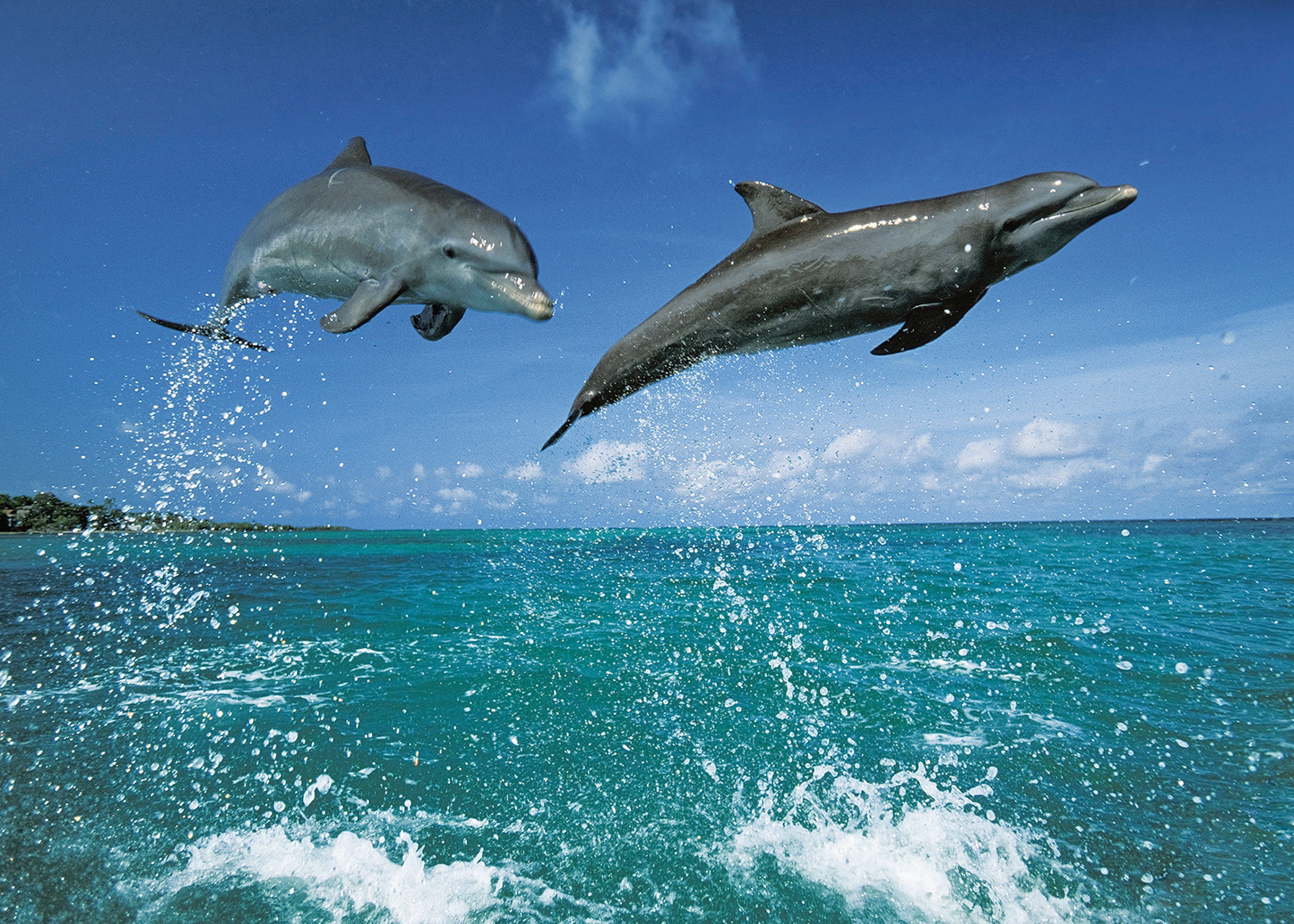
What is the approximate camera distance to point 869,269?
4.00m

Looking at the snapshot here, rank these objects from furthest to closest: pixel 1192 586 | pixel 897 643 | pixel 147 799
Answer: pixel 1192 586, pixel 897 643, pixel 147 799

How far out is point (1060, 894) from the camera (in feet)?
17.2

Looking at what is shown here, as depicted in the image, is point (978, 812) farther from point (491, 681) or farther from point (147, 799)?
point (147, 799)

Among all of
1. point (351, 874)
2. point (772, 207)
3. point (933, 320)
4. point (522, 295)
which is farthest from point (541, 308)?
point (351, 874)

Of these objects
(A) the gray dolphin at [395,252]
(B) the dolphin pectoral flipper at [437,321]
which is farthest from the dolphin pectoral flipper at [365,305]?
(B) the dolphin pectoral flipper at [437,321]

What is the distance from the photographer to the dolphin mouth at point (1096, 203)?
3.97 metres

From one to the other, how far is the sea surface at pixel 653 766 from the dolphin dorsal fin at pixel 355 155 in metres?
5.38

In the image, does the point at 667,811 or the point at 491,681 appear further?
the point at 491,681

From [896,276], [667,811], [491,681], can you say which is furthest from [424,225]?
[491,681]

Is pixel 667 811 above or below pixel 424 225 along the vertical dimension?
below

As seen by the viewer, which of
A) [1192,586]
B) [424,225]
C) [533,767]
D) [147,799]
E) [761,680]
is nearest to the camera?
[424,225]

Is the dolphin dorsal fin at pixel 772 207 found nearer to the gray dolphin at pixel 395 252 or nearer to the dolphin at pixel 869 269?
the dolphin at pixel 869 269

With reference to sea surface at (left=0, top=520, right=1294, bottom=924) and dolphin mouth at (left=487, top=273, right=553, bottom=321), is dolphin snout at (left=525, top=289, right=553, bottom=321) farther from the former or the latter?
sea surface at (left=0, top=520, right=1294, bottom=924)

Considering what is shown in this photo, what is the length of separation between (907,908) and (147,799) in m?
6.80
